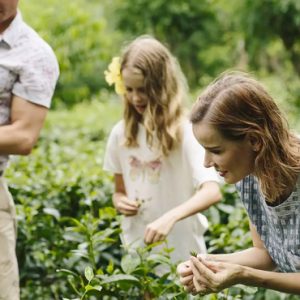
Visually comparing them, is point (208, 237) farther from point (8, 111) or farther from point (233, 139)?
point (233, 139)

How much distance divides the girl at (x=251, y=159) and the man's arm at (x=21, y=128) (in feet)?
2.71

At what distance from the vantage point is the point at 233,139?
7.57ft

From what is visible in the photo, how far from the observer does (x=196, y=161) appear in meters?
3.30

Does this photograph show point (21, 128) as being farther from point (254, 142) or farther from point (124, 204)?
point (254, 142)

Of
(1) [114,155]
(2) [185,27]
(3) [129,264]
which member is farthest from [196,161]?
(2) [185,27]

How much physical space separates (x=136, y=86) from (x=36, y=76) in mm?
566

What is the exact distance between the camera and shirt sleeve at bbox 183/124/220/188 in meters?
3.27

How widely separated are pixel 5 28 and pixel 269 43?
10885mm

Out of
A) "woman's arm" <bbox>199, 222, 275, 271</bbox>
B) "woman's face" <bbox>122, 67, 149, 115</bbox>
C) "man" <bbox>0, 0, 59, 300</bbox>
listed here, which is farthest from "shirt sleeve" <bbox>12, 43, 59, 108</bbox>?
"woman's arm" <bbox>199, 222, 275, 271</bbox>

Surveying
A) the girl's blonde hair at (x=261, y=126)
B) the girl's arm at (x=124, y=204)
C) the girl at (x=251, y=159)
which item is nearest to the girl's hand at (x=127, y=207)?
the girl's arm at (x=124, y=204)

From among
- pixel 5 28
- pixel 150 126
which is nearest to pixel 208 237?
pixel 150 126

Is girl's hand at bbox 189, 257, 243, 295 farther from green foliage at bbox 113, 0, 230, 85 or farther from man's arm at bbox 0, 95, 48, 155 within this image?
Result: green foliage at bbox 113, 0, 230, 85

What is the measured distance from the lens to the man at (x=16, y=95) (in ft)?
9.66

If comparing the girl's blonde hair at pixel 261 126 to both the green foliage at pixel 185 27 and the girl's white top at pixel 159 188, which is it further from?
the green foliage at pixel 185 27
